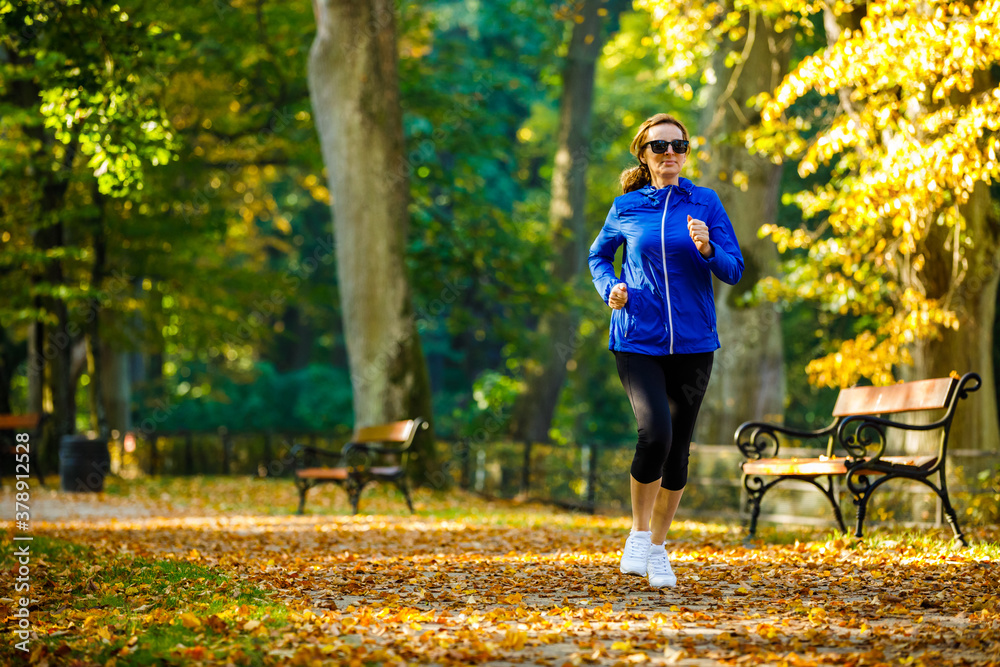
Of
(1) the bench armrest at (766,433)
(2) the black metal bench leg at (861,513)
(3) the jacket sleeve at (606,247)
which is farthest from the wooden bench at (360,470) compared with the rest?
(3) the jacket sleeve at (606,247)

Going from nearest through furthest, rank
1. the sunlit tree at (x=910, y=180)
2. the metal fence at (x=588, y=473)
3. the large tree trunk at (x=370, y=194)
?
the sunlit tree at (x=910, y=180) < the metal fence at (x=588, y=473) < the large tree trunk at (x=370, y=194)

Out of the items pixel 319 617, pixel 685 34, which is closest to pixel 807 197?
pixel 685 34

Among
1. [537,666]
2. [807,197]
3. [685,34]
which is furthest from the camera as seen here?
[685,34]

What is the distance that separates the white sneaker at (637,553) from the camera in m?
4.96

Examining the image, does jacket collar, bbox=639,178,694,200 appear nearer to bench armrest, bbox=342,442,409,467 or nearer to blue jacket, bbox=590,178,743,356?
blue jacket, bbox=590,178,743,356

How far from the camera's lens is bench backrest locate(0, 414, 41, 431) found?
16359 mm

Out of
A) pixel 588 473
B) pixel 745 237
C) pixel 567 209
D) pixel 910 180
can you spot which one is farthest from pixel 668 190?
pixel 567 209

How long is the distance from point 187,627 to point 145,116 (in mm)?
5041

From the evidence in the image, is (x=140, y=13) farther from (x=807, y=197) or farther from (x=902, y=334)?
(x=902, y=334)

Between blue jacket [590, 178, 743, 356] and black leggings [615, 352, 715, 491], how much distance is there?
0.07 metres

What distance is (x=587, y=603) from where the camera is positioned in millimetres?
4410

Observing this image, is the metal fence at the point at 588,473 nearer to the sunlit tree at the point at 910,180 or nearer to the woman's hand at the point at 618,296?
the sunlit tree at the point at 910,180

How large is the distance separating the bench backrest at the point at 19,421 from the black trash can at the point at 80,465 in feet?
4.96

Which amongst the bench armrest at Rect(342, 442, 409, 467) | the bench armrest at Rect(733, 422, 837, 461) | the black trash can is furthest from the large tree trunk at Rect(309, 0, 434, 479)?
the bench armrest at Rect(733, 422, 837, 461)
